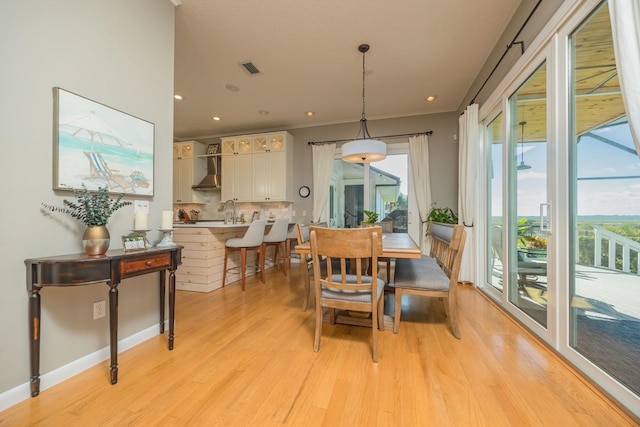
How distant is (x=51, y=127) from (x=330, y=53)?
2.55 meters

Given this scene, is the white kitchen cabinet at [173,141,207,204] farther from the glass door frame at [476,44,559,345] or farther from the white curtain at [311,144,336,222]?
the glass door frame at [476,44,559,345]

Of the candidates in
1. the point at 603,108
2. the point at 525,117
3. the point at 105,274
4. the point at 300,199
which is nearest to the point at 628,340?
the point at 603,108

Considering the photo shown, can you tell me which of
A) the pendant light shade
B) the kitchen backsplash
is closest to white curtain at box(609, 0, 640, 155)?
the pendant light shade

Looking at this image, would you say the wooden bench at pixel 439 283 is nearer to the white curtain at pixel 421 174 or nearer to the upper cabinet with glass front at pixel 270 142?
the white curtain at pixel 421 174

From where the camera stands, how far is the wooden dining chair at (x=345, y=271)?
160cm

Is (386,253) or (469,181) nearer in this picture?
(386,253)

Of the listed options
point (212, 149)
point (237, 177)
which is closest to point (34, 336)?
point (237, 177)

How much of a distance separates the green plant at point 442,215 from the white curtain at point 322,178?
193 cm

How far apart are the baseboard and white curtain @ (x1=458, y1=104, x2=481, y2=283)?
3.56 meters

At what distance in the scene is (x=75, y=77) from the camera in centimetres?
152

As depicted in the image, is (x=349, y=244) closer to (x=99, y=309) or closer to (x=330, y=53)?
(x=99, y=309)

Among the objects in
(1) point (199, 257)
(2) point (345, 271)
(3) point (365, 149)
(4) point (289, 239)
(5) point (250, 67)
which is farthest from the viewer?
(4) point (289, 239)

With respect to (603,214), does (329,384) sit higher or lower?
lower

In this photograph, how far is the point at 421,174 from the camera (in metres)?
4.46
